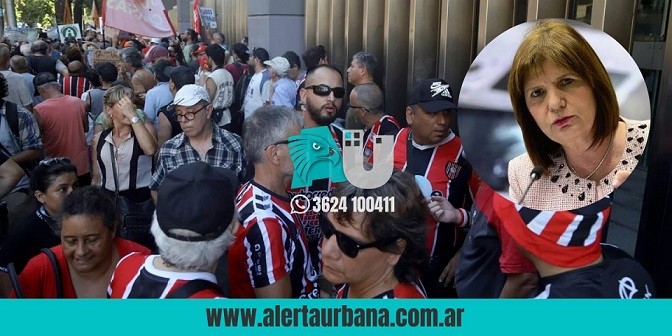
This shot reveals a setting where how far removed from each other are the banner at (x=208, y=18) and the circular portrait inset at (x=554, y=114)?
2.23m

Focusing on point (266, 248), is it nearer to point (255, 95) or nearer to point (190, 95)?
point (190, 95)

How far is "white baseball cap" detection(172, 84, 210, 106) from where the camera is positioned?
1987 millimetres

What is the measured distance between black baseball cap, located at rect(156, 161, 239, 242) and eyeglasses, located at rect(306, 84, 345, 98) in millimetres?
444

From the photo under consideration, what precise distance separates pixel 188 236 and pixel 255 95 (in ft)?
2.68

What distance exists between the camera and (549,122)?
144 centimetres

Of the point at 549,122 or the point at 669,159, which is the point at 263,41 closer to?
the point at 549,122

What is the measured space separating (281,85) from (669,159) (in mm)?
1322

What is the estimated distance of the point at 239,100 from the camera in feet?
7.55

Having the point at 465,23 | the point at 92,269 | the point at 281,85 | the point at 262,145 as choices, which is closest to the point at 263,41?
the point at 281,85

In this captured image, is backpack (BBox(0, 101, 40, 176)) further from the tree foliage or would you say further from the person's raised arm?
the person's raised arm

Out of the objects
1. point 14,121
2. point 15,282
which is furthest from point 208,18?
point 15,282

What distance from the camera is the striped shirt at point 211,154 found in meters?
1.90

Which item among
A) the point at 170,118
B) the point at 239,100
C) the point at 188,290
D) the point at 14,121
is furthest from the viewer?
the point at 14,121

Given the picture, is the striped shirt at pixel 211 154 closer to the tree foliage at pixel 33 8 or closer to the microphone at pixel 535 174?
the microphone at pixel 535 174
